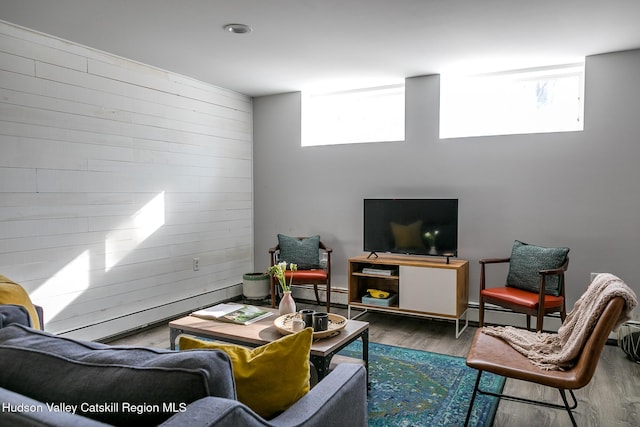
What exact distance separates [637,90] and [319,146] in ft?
9.79

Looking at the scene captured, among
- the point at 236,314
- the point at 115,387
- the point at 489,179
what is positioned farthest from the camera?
the point at 489,179

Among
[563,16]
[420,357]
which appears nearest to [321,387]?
[420,357]

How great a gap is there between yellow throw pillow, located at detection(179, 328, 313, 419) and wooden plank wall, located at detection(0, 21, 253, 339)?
2.62 metres

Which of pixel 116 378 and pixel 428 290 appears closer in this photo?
pixel 116 378

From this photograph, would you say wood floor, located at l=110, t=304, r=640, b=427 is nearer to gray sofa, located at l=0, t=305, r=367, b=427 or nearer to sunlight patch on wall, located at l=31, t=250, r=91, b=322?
sunlight patch on wall, located at l=31, t=250, r=91, b=322

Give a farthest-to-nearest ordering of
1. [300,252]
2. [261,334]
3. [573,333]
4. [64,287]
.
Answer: [300,252]
[64,287]
[261,334]
[573,333]

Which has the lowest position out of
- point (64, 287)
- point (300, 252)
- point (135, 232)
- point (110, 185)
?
point (64, 287)

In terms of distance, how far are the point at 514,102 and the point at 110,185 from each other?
3772mm

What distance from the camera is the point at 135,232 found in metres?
4.09

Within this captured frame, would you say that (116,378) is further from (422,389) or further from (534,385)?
(534,385)

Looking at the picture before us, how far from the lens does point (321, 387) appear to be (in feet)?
4.86

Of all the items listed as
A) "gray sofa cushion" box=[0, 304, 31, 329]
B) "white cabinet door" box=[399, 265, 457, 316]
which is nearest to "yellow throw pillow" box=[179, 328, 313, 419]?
"gray sofa cushion" box=[0, 304, 31, 329]

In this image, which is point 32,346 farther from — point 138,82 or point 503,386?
point 138,82

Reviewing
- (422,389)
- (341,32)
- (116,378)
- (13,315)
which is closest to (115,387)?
(116,378)
